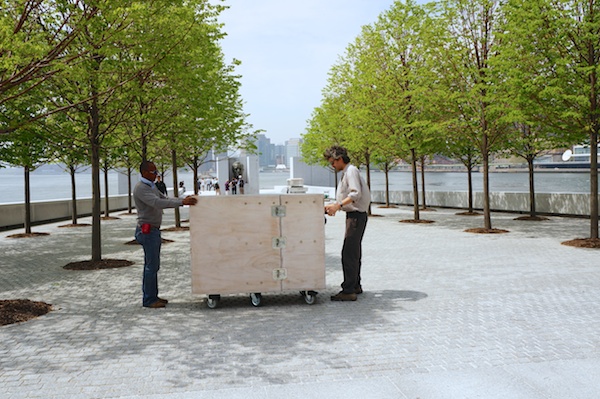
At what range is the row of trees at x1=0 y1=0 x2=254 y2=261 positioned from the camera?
7465mm

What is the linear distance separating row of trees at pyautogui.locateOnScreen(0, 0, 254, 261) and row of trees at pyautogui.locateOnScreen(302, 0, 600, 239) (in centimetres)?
647

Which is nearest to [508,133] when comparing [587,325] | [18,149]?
[587,325]

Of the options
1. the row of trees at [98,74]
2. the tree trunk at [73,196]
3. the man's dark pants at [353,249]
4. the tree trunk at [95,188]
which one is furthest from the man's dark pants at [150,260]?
the tree trunk at [73,196]

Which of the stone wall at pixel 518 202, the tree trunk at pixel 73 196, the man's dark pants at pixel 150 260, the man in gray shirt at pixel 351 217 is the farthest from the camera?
the tree trunk at pixel 73 196

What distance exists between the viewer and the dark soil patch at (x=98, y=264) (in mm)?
11398

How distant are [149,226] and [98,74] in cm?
397

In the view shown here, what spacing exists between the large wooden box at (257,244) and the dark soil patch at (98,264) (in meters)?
4.98

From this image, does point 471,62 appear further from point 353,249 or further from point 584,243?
point 353,249

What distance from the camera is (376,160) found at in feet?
95.5

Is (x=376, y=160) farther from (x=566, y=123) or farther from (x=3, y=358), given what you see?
(x=3, y=358)

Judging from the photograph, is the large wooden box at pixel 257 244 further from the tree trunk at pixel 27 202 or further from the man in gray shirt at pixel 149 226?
the tree trunk at pixel 27 202

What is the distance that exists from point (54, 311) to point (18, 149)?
8.90m

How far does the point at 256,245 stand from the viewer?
731cm

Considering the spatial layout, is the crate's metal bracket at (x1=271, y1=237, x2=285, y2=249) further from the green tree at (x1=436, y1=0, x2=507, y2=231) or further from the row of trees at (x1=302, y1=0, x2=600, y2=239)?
the green tree at (x1=436, y1=0, x2=507, y2=231)
